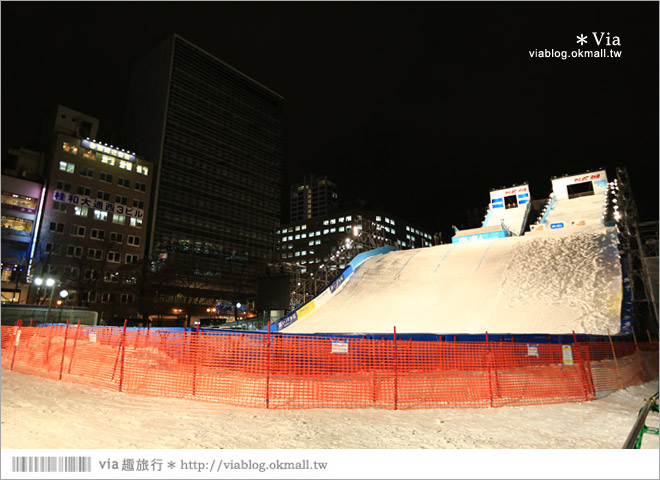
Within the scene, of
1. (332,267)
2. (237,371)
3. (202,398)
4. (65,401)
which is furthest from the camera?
(332,267)

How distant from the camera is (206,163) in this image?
258 ft

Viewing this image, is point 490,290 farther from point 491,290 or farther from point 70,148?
point 70,148

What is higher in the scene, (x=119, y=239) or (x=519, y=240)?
(x=119, y=239)

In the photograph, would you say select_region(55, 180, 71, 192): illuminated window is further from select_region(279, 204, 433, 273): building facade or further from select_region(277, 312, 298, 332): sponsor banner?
select_region(279, 204, 433, 273): building facade

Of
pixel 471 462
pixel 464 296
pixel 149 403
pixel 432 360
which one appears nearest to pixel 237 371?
pixel 149 403

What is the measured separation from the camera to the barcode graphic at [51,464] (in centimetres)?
297

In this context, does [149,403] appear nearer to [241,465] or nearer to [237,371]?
[237,371]

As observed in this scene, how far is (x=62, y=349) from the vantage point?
35.4 ft

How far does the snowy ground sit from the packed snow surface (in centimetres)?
813

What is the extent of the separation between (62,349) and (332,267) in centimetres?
2235

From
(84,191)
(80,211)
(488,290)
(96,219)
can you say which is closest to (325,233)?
(96,219)

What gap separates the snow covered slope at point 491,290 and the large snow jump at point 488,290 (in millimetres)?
40

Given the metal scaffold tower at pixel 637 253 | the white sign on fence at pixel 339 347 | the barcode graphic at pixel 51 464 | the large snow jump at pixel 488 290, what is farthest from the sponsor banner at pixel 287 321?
the barcode graphic at pixel 51 464

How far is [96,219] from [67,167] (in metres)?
7.97
